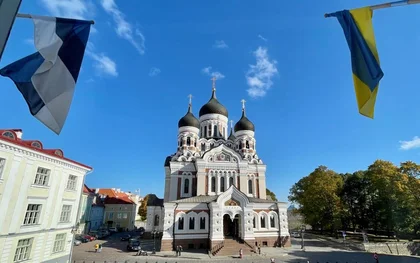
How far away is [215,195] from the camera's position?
98.7 feet

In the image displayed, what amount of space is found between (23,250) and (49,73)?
14266mm

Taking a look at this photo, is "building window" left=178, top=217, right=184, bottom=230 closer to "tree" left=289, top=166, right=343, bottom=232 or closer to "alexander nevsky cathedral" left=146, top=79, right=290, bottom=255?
"alexander nevsky cathedral" left=146, top=79, right=290, bottom=255

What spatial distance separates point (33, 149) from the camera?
→ 13.9 meters

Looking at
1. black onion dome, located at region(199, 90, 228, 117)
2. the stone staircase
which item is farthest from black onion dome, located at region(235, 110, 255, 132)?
the stone staircase

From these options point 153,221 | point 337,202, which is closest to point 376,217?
point 337,202

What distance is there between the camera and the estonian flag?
4.97 meters

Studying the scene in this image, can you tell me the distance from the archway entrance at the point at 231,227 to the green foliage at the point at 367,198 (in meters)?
13.9

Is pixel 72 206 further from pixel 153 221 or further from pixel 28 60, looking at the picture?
pixel 153 221

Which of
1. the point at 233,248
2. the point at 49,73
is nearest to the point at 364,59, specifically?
the point at 49,73

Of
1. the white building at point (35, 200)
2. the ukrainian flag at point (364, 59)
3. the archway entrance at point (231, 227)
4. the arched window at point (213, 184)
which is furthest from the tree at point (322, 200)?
the ukrainian flag at point (364, 59)

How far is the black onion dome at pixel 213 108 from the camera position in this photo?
129 ft

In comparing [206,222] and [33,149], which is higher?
[33,149]

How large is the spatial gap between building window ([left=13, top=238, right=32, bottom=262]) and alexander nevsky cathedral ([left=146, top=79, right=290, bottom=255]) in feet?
42.2

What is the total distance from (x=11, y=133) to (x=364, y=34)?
1718 cm
